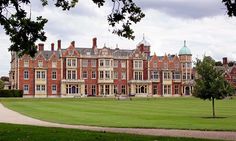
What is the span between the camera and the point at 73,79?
84500mm

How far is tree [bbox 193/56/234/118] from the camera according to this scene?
3192 centimetres

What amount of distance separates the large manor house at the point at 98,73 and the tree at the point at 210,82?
5283 centimetres

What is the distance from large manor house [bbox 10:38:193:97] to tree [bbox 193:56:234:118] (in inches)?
2080

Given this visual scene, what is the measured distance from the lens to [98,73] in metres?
86.9

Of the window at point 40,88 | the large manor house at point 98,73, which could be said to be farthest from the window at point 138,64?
the window at point 40,88

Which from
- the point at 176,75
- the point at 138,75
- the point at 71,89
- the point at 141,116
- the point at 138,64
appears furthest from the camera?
the point at 176,75

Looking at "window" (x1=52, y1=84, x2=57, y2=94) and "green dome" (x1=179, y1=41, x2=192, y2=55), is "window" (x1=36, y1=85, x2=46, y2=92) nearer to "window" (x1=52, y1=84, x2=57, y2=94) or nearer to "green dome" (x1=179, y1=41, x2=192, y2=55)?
"window" (x1=52, y1=84, x2=57, y2=94)

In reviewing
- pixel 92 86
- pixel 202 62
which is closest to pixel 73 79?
pixel 92 86

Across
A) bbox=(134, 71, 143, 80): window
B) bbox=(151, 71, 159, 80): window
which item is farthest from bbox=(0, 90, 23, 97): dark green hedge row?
bbox=(151, 71, 159, 80): window

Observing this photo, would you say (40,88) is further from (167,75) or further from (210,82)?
(210,82)

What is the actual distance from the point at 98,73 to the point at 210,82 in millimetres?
55907

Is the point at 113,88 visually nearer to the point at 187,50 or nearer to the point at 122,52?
the point at 122,52

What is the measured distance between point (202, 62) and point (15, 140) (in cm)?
2168

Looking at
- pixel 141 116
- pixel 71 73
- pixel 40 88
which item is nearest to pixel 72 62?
pixel 71 73
